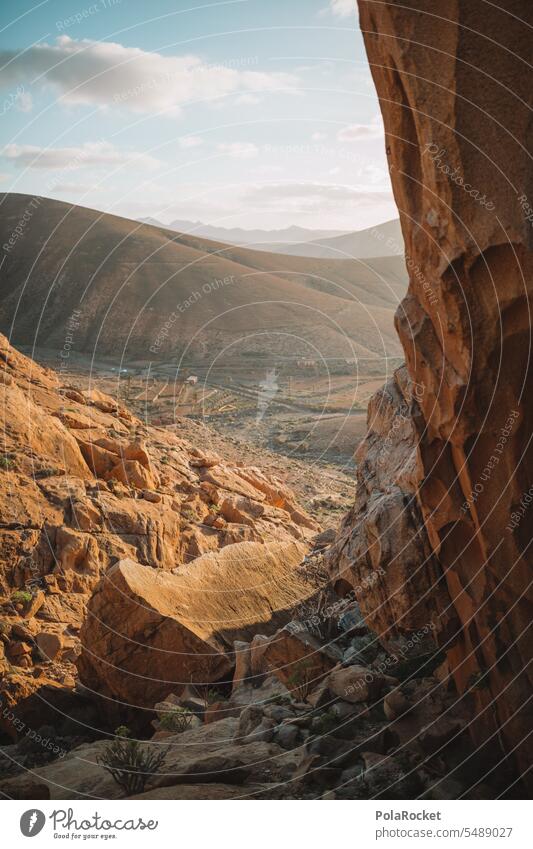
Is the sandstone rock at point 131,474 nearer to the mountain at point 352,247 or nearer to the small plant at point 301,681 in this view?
the small plant at point 301,681

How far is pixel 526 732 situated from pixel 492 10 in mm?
6770

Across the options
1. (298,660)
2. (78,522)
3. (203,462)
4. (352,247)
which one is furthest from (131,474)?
(352,247)

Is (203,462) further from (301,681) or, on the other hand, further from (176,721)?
(301,681)

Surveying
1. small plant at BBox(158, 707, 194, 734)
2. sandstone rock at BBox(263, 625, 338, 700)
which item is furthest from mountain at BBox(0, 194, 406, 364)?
small plant at BBox(158, 707, 194, 734)

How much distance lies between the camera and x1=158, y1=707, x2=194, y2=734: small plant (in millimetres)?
10594

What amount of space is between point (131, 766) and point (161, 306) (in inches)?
2623

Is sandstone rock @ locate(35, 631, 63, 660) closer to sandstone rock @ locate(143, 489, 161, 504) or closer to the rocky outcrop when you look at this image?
the rocky outcrop

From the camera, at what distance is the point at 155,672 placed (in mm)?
12414

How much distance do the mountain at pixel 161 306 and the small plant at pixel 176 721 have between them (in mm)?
49525

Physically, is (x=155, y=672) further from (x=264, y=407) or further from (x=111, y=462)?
(x=264, y=407)

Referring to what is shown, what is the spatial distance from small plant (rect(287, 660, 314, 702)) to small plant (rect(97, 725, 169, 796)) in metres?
2.02

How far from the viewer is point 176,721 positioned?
10680 millimetres

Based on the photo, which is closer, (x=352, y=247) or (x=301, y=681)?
(x=301, y=681)

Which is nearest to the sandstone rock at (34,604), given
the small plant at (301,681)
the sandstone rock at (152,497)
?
the sandstone rock at (152,497)
